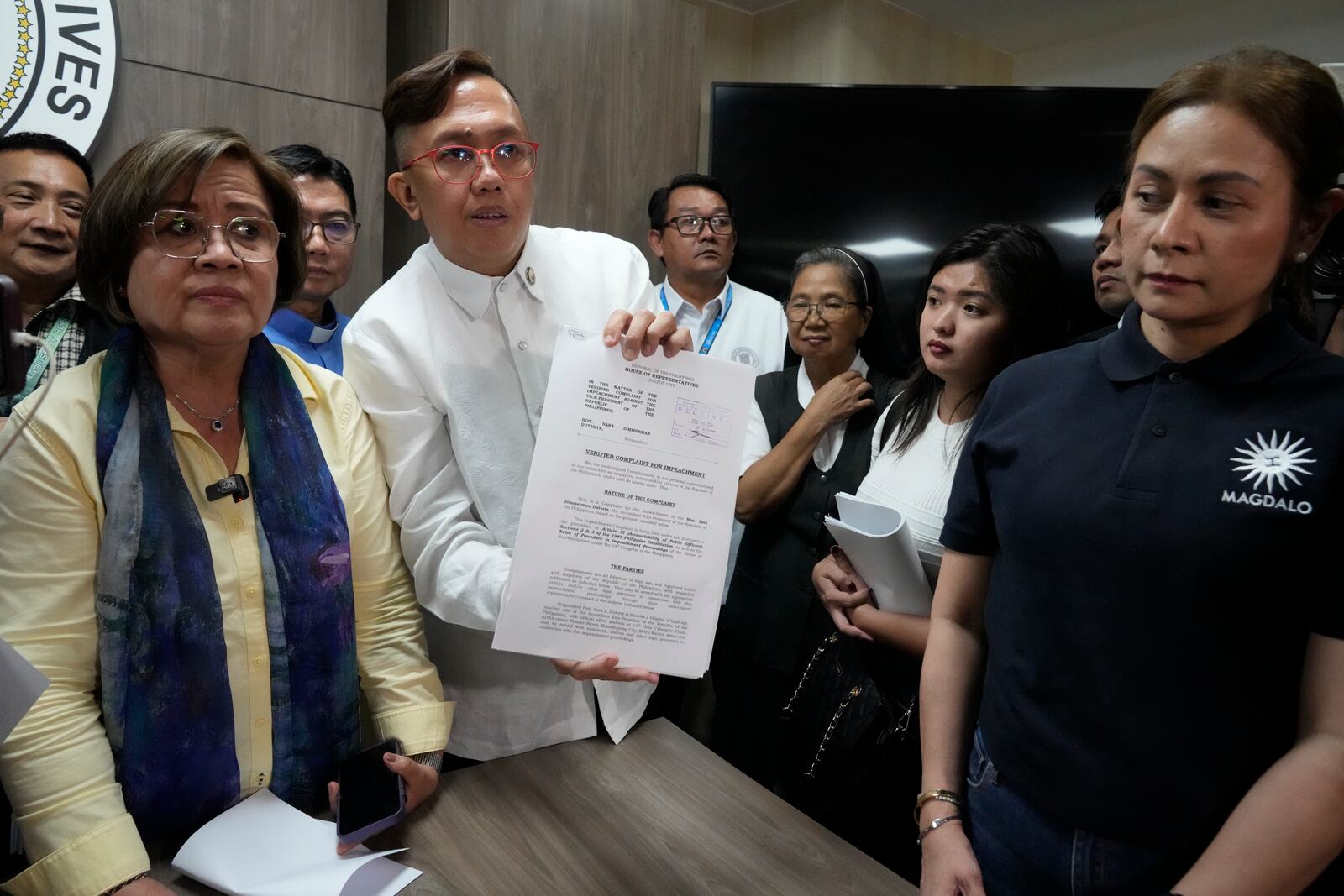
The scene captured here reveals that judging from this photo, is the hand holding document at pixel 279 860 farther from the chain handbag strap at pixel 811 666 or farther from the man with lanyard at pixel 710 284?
the man with lanyard at pixel 710 284

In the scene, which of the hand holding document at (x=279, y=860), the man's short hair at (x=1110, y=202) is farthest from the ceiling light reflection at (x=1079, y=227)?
the hand holding document at (x=279, y=860)

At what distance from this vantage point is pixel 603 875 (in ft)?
3.40

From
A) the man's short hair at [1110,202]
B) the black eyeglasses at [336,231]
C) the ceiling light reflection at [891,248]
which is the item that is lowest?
the black eyeglasses at [336,231]

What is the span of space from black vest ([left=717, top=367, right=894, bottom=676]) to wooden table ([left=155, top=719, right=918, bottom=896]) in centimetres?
70

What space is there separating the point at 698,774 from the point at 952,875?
1.24ft

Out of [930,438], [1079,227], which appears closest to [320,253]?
[930,438]

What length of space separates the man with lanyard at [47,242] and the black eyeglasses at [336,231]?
521 millimetres

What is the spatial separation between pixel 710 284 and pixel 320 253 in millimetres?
1502

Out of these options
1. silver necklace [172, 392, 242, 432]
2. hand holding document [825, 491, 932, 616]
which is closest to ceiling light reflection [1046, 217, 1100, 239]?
hand holding document [825, 491, 932, 616]

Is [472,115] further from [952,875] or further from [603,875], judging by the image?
[952,875]

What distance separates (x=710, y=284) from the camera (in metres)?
3.25

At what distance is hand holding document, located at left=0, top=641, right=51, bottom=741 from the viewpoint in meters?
0.77

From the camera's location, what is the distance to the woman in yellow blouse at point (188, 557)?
3.24 ft

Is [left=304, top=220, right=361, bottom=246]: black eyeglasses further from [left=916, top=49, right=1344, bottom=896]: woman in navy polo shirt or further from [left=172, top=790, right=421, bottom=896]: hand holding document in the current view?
[left=916, top=49, right=1344, bottom=896]: woman in navy polo shirt
